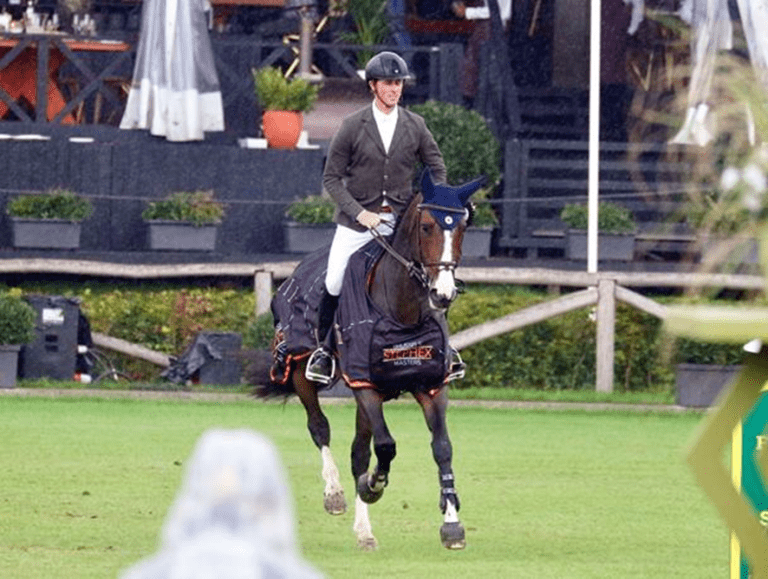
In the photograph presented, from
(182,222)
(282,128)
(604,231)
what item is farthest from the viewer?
(282,128)

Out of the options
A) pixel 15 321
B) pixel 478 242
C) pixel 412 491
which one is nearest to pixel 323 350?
pixel 412 491

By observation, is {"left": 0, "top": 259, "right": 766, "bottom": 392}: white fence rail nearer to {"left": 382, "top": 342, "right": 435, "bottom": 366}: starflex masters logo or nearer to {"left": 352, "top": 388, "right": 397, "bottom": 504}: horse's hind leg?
{"left": 352, "top": 388, "right": 397, "bottom": 504}: horse's hind leg

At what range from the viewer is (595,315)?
67.8 ft

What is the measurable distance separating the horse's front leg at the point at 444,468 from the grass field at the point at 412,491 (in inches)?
4.5

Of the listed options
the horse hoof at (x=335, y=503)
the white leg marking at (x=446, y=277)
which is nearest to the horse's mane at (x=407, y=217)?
the white leg marking at (x=446, y=277)

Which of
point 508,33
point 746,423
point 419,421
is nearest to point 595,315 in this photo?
point 419,421

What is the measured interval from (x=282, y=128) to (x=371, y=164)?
10509 mm

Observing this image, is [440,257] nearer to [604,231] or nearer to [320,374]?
[320,374]

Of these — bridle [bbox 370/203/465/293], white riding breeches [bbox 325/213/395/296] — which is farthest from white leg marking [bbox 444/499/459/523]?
white riding breeches [bbox 325/213/395/296]

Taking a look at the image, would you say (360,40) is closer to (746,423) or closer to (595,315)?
(595,315)

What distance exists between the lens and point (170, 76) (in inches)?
879

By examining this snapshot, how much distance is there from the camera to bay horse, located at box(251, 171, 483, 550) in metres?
11.0

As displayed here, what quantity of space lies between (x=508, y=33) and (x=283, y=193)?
5.47 m

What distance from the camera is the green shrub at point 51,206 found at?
69.2ft
